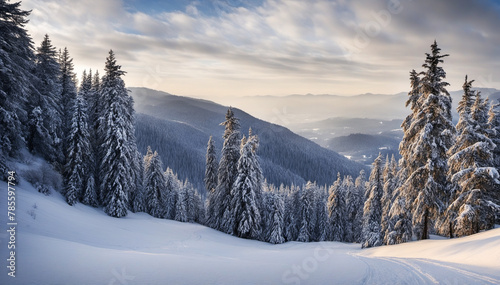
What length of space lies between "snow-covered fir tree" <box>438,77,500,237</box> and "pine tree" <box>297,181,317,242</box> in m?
27.7

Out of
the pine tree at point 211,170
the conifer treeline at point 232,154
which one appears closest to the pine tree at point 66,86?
the conifer treeline at point 232,154

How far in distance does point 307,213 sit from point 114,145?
35241 mm

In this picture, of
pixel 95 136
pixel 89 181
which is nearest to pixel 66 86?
pixel 95 136

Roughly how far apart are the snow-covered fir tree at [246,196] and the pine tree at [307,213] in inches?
721

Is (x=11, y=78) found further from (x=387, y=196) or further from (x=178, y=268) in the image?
(x=387, y=196)

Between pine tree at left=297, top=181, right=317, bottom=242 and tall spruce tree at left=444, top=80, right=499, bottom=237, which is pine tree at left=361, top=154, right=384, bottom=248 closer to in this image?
tall spruce tree at left=444, top=80, right=499, bottom=237

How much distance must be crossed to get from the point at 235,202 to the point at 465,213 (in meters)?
22.0

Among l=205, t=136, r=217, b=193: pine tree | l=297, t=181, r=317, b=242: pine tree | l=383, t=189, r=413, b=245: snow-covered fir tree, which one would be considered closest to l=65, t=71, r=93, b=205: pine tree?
l=205, t=136, r=217, b=193: pine tree

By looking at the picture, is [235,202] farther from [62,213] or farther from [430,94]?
[430,94]

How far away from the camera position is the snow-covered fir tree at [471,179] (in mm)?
19375

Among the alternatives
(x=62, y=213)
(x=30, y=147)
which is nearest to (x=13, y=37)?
(x=30, y=147)

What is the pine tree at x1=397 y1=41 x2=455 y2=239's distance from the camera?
20.9 m

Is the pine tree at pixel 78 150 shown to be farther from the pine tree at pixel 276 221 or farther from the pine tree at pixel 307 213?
Result: the pine tree at pixel 307 213

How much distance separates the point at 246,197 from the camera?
31.7 m
